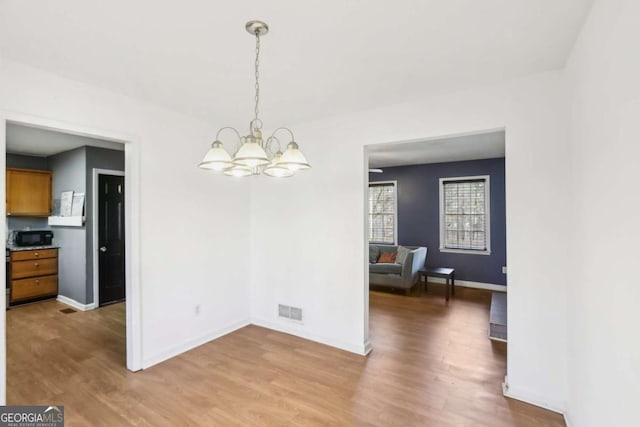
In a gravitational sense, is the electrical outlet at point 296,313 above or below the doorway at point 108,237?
below

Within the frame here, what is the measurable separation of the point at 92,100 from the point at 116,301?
12.4 feet

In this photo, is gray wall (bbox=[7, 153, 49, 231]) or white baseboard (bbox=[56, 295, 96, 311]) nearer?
white baseboard (bbox=[56, 295, 96, 311])

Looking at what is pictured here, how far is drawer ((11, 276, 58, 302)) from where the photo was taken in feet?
16.1

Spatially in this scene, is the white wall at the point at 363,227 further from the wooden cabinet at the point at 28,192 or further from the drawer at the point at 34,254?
the wooden cabinet at the point at 28,192

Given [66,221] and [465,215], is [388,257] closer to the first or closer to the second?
[465,215]

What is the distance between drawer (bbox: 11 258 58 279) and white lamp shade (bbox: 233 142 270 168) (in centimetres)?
540

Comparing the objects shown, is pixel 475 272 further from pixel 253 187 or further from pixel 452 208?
pixel 253 187

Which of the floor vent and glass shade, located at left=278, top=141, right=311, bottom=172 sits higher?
glass shade, located at left=278, top=141, right=311, bottom=172

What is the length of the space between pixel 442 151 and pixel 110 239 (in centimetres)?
573

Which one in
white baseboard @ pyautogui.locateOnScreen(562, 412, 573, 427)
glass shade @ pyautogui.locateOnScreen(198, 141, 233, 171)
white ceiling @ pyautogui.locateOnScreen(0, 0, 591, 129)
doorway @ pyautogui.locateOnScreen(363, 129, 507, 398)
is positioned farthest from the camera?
doorway @ pyautogui.locateOnScreen(363, 129, 507, 398)

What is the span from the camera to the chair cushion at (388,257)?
6152 millimetres

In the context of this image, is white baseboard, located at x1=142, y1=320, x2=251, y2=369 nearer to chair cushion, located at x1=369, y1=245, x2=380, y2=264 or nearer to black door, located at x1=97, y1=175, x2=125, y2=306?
black door, located at x1=97, y1=175, x2=125, y2=306

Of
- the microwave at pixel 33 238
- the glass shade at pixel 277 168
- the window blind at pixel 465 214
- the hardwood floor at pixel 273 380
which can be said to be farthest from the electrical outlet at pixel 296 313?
the microwave at pixel 33 238

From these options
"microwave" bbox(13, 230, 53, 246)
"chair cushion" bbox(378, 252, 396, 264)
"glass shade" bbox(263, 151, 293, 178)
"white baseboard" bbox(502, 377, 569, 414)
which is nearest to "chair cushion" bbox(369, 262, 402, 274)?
"chair cushion" bbox(378, 252, 396, 264)
